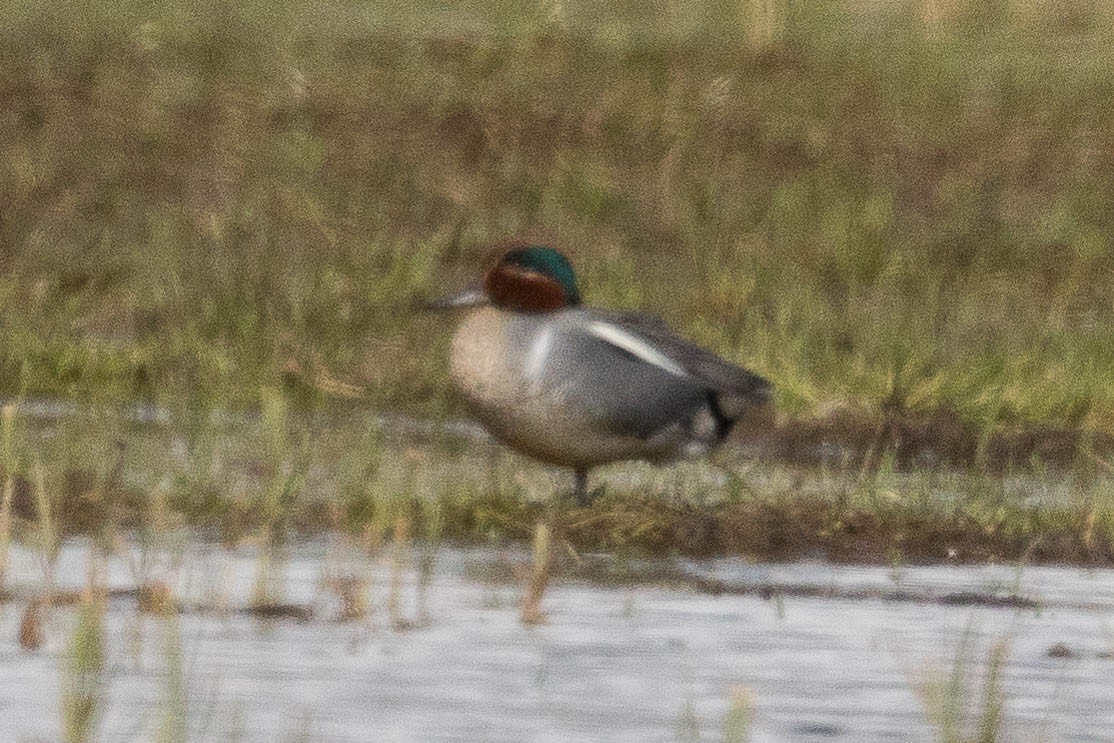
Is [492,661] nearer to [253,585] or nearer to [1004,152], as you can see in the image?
[253,585]

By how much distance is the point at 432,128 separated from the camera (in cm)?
1392

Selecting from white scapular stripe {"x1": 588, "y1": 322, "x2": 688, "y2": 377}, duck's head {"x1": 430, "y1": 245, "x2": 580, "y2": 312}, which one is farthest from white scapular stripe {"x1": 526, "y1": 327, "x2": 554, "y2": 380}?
duck's head {"x1": 430, "y1": 245, "x2": 580, "y2": 312}

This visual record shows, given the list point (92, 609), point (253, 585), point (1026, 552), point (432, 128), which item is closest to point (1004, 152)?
point (432, 128)

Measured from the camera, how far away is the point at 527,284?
27.2 ft

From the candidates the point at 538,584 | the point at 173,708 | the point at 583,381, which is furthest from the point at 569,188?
the point at 173,708

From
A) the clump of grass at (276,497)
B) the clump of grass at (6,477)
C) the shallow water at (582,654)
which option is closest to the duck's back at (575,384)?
the clump of grass at (276,497)

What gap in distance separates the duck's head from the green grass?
5.44 ft

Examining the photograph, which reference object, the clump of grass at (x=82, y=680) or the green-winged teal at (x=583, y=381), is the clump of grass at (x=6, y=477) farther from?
the clump of grass at (x=82, y=680)

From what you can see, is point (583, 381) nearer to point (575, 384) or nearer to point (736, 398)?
point (575, 384)

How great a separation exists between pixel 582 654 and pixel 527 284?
250cm

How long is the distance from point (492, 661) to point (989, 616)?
4.24 feet

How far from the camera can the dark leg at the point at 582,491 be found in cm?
782

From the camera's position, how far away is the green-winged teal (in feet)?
25.9

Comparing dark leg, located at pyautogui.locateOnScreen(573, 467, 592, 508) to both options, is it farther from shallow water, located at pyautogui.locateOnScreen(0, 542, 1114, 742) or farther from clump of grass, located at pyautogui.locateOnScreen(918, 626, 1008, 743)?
clump of grass, located at pyautogui.locateOnScreen(918, 626, 1008, 743)
